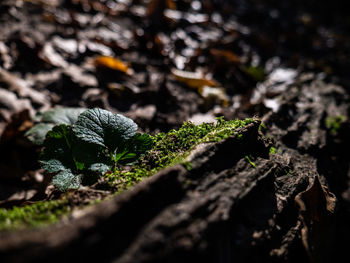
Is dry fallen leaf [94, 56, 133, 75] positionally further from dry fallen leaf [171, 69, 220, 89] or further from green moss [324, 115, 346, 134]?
green moss [324, 115, 346, 134]

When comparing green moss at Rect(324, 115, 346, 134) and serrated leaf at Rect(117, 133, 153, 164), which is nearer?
serrated leaf at Rect(117, 133, 153, 164)

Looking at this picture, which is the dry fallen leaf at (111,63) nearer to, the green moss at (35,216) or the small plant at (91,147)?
the small plant at (91,147)

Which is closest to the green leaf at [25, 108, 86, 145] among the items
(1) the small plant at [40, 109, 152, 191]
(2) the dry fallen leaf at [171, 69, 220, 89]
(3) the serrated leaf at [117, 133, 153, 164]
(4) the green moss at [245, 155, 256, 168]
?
(1) the small plant at [40, 109, 152, 191]

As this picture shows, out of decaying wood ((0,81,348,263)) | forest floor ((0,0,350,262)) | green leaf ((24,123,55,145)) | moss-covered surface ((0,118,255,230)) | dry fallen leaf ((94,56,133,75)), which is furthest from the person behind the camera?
dry fallen leaf ((94,56,133,75))

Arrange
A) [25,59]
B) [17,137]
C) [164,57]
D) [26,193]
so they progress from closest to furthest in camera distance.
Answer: [26,193]
[17,137]
[25,59]
[164,57]

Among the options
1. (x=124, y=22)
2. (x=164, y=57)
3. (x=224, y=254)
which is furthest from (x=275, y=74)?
(x=224, y=254)

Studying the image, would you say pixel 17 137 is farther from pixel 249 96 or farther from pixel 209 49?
pixel 209 49

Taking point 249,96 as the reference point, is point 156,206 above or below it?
below
